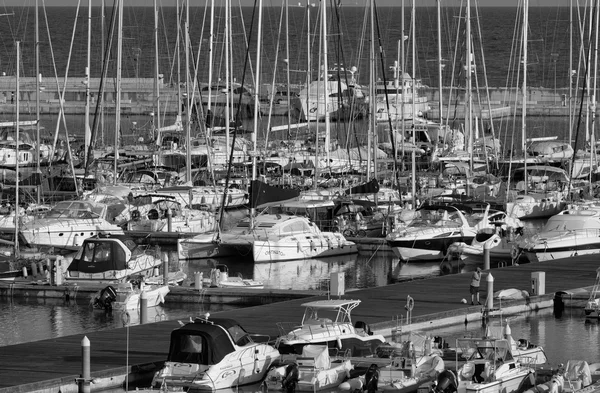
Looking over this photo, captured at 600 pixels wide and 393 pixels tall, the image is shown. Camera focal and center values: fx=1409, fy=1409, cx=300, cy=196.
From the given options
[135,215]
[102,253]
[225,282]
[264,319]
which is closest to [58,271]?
[102,253]

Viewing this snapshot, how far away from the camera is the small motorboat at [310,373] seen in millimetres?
23766

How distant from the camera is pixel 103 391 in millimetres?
24062

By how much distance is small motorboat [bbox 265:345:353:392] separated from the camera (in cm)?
2377

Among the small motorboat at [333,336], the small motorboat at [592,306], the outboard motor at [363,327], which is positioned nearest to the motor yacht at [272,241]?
the small motorboat at [592,306]

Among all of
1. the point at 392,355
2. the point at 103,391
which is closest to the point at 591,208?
the point at 392,355

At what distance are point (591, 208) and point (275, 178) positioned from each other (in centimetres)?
1508

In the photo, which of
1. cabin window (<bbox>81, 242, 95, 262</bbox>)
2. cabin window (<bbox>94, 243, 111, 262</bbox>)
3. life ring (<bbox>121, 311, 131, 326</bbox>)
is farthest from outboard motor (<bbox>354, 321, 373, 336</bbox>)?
cabin window (<bbox>81, 242, 95, 262</bbox>)

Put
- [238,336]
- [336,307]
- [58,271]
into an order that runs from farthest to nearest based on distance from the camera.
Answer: [58,271] → [336,307] → [238,336]

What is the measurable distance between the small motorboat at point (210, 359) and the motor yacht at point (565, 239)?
Result: 1786 cm

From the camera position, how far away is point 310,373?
23922 millimetres

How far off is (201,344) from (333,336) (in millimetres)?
3103

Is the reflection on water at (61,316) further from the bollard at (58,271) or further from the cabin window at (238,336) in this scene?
the cabin window at (238,336)

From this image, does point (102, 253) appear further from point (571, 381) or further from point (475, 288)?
point (571, 381)

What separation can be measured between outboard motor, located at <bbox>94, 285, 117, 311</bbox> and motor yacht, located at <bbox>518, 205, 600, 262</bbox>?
13.1 meters
